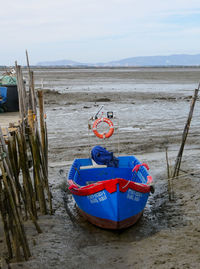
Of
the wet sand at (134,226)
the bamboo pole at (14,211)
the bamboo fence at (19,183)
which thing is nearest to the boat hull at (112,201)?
the wet sand at (134,226)

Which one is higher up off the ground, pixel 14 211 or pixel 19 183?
pixel 19 183

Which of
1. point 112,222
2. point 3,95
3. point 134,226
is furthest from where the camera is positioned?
point 3,95

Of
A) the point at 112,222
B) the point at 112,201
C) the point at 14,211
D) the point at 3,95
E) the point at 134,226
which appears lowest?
the point at 134,226

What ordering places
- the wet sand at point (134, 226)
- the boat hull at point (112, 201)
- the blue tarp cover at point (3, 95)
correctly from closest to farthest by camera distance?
the wet sand at point (134, 226) → the boat hull at point (112, 201) → the blue tarp cover at point (3, 95)

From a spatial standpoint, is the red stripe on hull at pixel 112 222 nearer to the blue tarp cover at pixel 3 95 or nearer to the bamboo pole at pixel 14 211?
the bamboo pole at pixel 14 211

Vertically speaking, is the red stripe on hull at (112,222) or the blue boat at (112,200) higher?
the blue boat at (112,200)

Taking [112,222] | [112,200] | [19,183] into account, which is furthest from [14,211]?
[112,222]

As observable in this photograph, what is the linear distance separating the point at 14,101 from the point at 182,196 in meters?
9.80

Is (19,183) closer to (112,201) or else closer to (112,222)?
(112,201)

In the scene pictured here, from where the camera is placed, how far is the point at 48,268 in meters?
6.21

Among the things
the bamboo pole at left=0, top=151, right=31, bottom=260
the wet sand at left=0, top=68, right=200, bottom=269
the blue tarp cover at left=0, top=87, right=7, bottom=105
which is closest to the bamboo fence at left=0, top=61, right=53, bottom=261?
the bamboo pole at left=0, top=151, right=31, bottom=260

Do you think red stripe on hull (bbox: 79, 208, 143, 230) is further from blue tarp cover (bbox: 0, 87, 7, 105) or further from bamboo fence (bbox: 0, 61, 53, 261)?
blue tarp cover (bbox: 0, 87, 7, 105)

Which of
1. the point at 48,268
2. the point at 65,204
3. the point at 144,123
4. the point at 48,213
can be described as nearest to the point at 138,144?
the point at 144,123

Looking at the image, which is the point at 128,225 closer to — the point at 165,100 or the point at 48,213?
the point at 48,213
